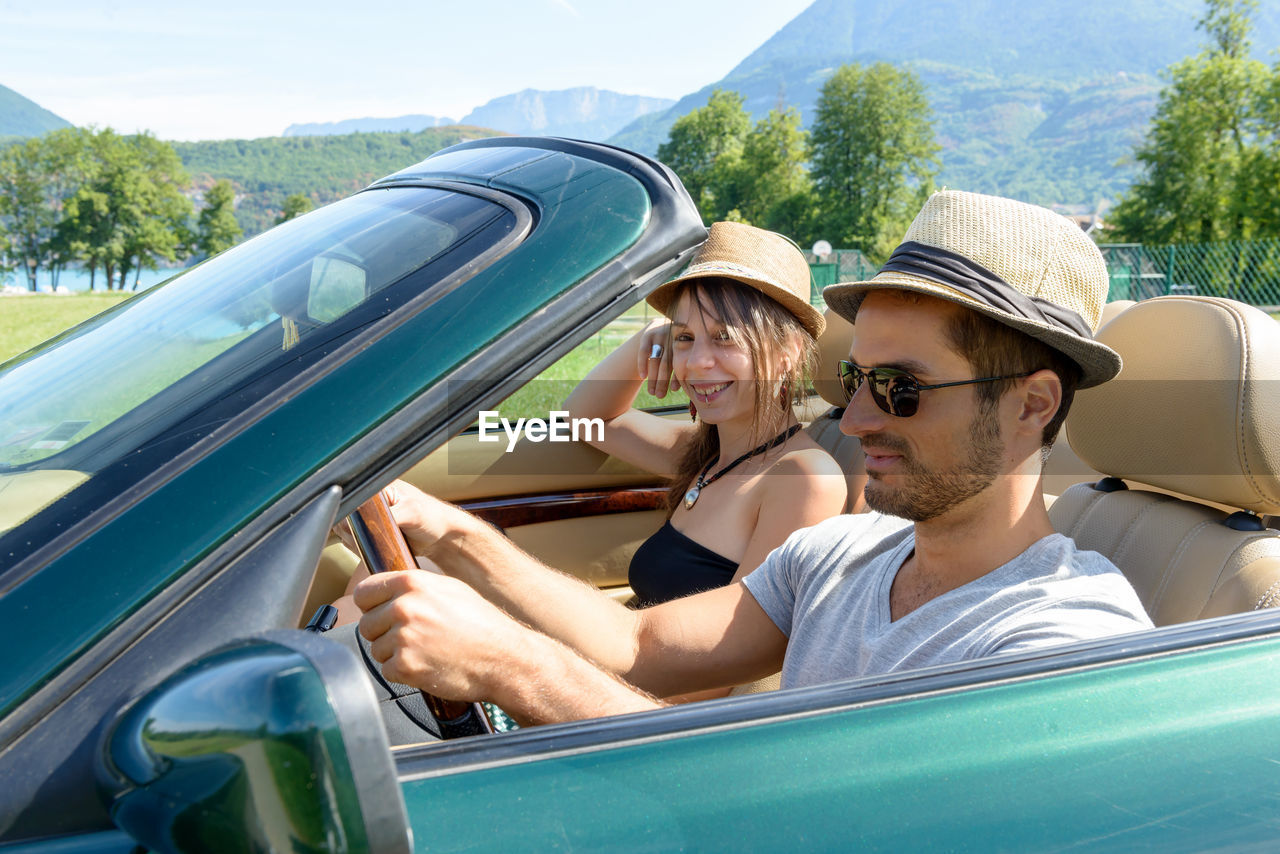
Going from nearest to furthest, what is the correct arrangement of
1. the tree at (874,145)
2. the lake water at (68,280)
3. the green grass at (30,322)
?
the green grass at (30,322)
the tree at (874,145)
the lake water at (68,280)

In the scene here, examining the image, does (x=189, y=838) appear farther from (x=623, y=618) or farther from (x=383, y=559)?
(x=623, y=618)

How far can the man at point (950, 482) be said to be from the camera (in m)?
1.46

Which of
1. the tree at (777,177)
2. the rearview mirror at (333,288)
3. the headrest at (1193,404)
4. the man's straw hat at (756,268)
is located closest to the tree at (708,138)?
the tree at (777,177)

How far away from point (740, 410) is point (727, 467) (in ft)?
0.51

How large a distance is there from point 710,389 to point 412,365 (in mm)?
1614

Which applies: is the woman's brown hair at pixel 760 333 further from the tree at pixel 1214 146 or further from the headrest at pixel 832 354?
the tree at pixel 1214 146

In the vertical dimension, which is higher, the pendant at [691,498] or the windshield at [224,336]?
the windshield at [224,336]

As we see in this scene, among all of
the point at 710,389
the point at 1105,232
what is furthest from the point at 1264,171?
the point at 710,389

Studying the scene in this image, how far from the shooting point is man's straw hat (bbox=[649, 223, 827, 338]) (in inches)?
95.2

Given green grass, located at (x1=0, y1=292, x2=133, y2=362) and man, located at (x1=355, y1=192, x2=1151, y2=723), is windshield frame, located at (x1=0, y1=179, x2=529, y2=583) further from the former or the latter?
green grass, located at (x1=0, y1=292, x2=133, y2=362)

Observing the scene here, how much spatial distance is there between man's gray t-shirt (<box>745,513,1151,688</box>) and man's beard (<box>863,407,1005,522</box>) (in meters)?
0.14

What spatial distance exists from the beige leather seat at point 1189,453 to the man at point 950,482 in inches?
6.6

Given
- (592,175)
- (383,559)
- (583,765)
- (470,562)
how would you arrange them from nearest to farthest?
1. (583,765)
2. (592,175)
3. (383,559)
4. (470,562)

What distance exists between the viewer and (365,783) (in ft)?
2.08
